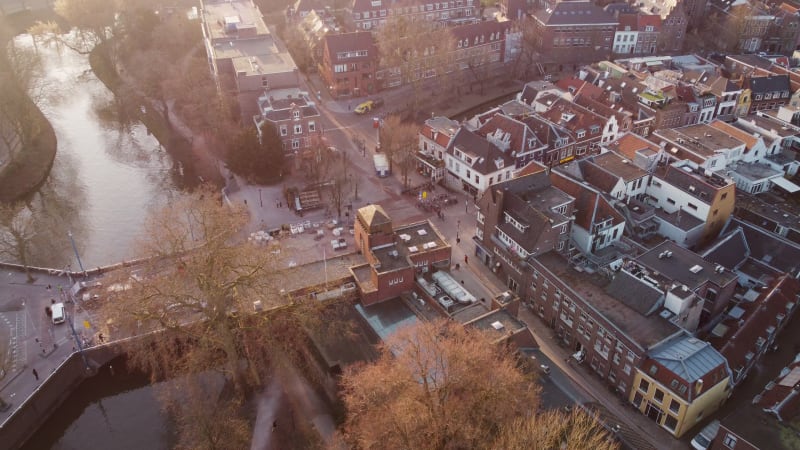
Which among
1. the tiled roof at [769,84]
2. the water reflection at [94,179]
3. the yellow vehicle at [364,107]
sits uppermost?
the tiled roof at [769,84]

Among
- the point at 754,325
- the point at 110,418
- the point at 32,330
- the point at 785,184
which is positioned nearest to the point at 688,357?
the point at 754,325

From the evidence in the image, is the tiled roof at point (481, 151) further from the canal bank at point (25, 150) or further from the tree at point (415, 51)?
the canal bank at point (25, 150)

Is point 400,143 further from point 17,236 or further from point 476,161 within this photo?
point 17,236

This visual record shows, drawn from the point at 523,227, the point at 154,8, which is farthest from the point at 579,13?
the point at 154,8

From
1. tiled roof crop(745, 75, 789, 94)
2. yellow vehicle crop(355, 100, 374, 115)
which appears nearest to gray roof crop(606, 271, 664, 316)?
yellow vehicle crop(355, 100, 374, 115)

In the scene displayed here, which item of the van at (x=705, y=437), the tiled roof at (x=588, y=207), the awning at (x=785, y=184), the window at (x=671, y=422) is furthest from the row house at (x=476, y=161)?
the van at (x=705, y=437)

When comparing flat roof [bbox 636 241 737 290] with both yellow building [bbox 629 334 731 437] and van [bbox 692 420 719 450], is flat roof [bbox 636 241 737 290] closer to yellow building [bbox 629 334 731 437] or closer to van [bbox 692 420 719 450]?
yellow building [bbox 629 334 731 437]
